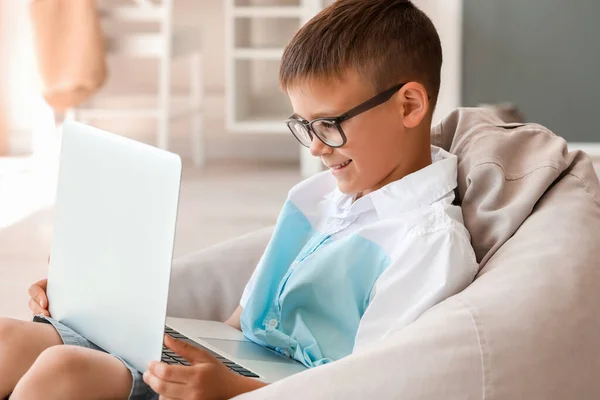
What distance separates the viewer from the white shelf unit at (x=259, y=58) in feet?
13.9

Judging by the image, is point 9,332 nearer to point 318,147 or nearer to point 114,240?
point 114,240

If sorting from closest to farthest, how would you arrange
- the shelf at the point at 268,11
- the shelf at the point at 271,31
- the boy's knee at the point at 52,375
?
the boy's knee at the point at 52,375 < the shelf at the point at 268,11 < the shelf at the point at 271,31

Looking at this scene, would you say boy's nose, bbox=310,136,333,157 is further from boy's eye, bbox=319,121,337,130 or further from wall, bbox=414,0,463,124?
wall, bbox=414,0,463,124

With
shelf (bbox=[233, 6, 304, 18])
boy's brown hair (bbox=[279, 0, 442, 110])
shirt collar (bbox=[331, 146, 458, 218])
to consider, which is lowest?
shelf (bbox=[233, 6, 304, 18])

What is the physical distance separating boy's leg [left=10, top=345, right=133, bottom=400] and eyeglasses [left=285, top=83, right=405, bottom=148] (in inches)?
15.5

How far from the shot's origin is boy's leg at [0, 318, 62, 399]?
1.24 meters

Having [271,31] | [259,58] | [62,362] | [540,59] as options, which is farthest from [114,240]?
[271,31]

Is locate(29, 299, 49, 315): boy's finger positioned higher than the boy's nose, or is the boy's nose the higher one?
the boy's nose

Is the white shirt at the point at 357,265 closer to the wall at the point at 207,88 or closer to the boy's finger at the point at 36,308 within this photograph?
the boy's finger at the point at 36,308

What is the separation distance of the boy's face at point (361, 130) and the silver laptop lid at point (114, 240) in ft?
0.93

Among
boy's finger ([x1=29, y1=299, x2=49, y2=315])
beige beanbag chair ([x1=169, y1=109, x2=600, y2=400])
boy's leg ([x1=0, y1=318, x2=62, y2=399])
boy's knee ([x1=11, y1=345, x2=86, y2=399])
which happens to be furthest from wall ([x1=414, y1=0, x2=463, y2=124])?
boy's knee ([x1=11, y1=345, x2=86, y2=399])

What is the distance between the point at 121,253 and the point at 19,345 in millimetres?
234

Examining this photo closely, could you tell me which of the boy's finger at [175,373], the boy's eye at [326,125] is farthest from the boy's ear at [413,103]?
the boy's finger at [175,373]

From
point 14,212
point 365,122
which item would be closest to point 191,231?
point 14,212
